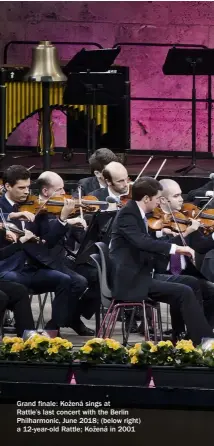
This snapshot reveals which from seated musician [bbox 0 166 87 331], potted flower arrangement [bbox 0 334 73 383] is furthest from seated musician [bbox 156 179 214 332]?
potted flower arrangement [bbox 0 334 73 383]

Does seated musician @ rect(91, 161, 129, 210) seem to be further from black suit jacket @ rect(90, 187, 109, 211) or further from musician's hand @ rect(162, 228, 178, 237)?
musician's hand @ rect(162, 228, 178, 237)

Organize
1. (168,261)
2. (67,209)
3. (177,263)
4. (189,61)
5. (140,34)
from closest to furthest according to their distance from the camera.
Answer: (168,261)
(177,263)
(67,209)
(189,61)
(140,34)

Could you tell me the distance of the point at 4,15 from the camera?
15.9 meters

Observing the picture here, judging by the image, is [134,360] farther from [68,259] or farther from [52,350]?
[68,259]

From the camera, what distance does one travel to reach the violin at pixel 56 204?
9.33 meters

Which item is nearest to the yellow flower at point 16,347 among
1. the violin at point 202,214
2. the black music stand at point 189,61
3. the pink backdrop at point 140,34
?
the violin at point 202,214

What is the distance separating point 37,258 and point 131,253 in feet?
2.78

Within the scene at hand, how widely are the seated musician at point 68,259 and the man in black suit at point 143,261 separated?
721 millimetres

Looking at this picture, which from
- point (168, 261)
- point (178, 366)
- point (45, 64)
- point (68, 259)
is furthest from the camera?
point (45, 64)

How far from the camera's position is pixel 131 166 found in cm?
1413

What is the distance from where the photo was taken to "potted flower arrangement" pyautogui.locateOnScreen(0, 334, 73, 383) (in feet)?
23.2

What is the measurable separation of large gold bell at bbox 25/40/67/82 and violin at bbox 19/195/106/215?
334 cm

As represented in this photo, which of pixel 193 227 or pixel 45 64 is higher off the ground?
pixel 45 64

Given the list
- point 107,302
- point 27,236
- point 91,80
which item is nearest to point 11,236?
point 27,236
